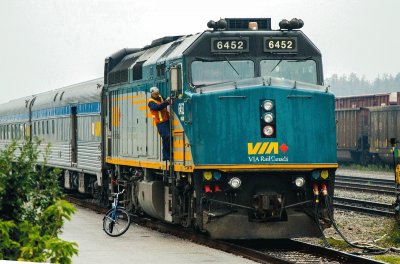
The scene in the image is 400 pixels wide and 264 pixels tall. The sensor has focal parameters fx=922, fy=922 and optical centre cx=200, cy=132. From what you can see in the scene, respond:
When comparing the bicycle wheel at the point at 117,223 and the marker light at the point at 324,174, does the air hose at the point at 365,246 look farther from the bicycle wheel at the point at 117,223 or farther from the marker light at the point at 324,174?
the bicycle wheel at the point at 117,223

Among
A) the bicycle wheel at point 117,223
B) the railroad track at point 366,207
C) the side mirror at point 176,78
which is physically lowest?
the railroad track at point 366,207

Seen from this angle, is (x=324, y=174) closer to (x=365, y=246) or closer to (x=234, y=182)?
(x=365, y=246)

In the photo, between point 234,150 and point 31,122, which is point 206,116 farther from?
point 31,122

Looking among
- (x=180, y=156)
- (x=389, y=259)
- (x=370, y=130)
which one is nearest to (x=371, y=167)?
(x=370, y=130)

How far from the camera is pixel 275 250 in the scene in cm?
1509

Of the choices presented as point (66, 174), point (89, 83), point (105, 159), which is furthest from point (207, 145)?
point (66, 174)

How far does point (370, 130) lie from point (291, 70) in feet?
109

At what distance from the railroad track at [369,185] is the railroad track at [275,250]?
39.0 ft

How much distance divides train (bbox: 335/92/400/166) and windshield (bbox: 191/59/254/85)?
30.1 m

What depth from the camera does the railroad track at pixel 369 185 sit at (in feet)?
95.1

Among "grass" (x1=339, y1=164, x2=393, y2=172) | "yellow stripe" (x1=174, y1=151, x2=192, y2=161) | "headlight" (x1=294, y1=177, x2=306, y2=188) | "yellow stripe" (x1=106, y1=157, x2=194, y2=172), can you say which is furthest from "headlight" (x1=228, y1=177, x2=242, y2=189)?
"grass" (x1=339, y1=164, x2=393, y2=172)

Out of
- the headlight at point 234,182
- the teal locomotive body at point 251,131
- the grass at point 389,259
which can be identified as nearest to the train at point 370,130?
the teal locomotive body at point 251,131

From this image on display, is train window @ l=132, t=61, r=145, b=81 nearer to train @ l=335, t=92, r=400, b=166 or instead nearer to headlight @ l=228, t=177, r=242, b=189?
headlight @ l=228, t=177, r=242, b=189

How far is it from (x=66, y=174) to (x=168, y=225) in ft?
38.0
